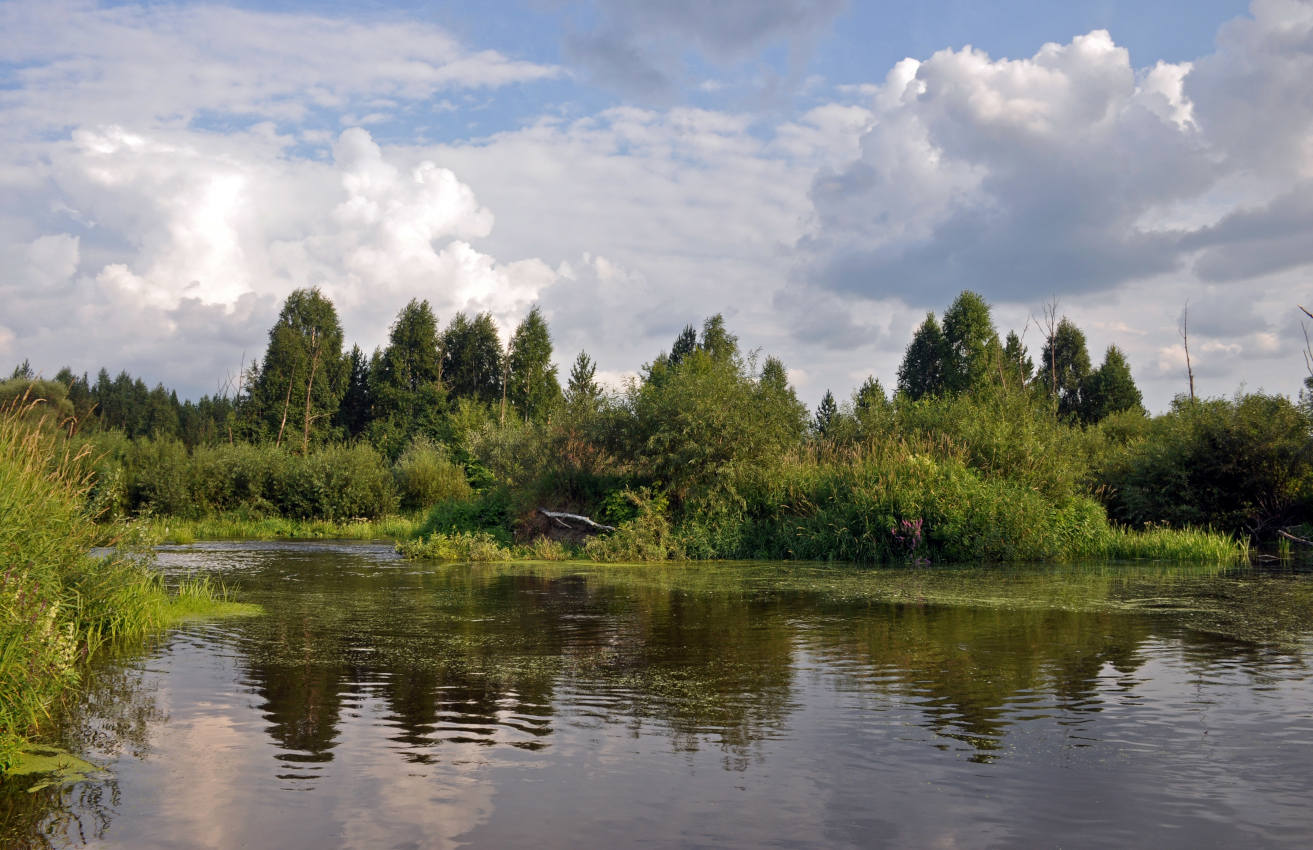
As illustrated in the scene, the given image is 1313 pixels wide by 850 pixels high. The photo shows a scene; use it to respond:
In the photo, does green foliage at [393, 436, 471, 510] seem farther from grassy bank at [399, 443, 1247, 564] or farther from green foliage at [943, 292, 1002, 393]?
green foliage at [943, 292, 1002, 393]

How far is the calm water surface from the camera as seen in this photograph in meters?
5.34

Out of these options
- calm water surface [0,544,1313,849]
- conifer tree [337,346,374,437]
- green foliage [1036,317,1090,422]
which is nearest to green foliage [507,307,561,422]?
conifer tree [337,346,374,437]

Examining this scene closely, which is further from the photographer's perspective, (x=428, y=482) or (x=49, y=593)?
(x=428, y=482)

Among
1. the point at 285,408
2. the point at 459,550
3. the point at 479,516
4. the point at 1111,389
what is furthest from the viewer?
the point at 285,408

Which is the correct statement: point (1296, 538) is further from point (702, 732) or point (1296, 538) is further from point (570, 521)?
point (702, 732)

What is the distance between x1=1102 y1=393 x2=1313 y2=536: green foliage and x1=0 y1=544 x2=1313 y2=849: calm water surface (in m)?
17.0

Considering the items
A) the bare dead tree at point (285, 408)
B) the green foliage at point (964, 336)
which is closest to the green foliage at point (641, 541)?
the green foliage at point (964, 336)

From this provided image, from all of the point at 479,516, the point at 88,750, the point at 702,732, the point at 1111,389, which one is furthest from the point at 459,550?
the point at 1111,389

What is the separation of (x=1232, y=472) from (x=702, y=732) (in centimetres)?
2821

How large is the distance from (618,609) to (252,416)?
53.8 metres

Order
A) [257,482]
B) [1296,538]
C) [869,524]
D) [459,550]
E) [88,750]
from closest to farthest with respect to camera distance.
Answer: [88,750]
[869,524]
[1296,538]
[459,550]
[257,482]

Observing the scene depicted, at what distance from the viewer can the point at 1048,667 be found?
9680mm

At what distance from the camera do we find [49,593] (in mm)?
8438

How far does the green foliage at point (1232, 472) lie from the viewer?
29.2m
